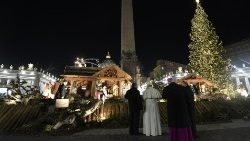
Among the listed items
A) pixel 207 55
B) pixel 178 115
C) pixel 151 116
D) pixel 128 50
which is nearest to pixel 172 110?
pixel 178 115

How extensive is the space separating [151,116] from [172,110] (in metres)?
2.63

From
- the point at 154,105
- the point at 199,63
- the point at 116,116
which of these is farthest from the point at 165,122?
the point at 199,63

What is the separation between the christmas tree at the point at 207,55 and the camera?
101 ft

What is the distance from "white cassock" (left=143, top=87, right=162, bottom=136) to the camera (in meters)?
9.03

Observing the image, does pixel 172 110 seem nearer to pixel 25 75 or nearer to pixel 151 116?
pixel 151 116

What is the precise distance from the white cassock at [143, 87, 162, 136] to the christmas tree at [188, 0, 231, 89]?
926 inches

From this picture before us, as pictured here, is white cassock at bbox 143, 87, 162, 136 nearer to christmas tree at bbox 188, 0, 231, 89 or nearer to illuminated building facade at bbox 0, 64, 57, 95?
christmas tree at bbox 188, 0, 231, 89

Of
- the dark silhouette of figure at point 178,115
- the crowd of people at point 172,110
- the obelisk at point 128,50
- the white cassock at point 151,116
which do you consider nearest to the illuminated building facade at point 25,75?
the obelisk at point 128,50

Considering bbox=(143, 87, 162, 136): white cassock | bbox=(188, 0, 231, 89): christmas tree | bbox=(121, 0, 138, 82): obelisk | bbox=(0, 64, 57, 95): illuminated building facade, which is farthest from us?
bbox=(0, 64, 57, 95): illuminated building facade

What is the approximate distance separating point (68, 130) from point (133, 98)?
3.45 metres

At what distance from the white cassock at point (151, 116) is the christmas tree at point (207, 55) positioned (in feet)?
77.1

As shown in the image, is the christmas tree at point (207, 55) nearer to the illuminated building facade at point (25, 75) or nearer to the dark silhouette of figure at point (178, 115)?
the dark silhouette of figure at point (178, 115)

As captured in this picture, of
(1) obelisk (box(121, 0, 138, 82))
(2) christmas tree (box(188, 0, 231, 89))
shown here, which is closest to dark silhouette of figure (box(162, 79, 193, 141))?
(1) obelisk (box(121, 0, 138, 82))

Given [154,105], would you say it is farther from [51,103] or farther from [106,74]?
[106,74]
